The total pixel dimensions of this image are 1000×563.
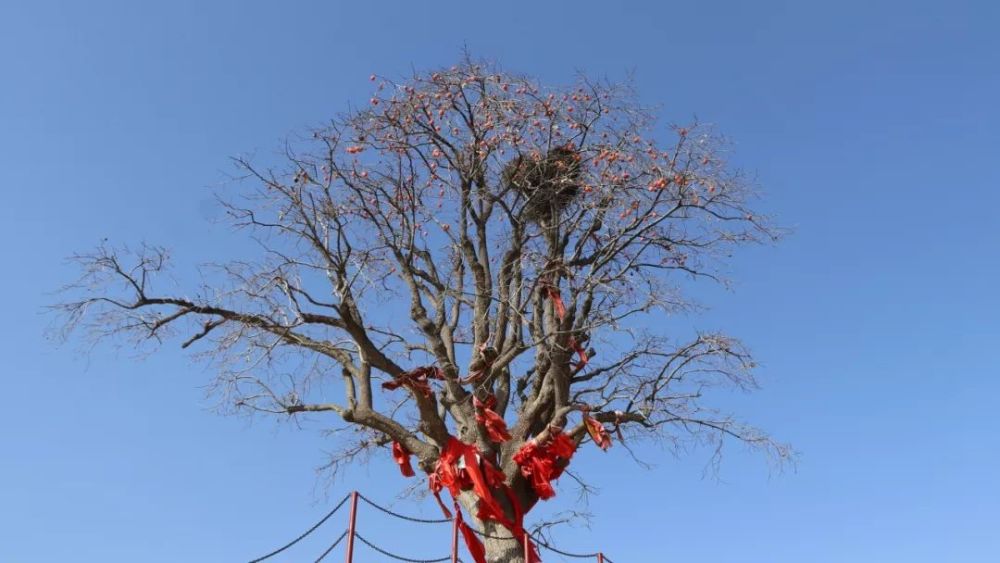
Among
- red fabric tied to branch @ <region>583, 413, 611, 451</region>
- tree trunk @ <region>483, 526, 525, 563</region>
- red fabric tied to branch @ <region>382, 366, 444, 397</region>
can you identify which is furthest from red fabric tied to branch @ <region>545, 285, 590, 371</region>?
tree trunk @ <region>483, 526, 525, 563</region>

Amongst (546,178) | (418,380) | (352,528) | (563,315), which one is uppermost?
(546,178)

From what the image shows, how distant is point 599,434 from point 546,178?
10.4 ft

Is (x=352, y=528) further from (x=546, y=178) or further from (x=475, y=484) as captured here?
(x=546, y=178)

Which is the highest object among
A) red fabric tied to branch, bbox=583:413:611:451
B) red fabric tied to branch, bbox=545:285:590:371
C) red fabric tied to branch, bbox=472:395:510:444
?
red fabric tied to branch, bbox=545:285:590:371

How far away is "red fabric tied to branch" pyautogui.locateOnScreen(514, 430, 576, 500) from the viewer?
9.47m

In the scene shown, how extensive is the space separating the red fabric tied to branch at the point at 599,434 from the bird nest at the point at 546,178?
276 cm

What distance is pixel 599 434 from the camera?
943cm

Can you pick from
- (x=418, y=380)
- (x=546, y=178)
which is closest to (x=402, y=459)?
(x=418, y=380)

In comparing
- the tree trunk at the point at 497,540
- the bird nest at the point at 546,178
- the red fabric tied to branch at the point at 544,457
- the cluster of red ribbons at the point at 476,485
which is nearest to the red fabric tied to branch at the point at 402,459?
the cluster of red ribbons at the point at 476,485

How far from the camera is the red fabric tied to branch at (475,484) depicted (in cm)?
912

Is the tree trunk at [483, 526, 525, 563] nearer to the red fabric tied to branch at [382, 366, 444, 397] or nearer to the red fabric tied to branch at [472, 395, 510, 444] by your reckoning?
the red fabric tied to branch at [472, 395, 510, 444]

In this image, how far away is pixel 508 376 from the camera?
414 inches

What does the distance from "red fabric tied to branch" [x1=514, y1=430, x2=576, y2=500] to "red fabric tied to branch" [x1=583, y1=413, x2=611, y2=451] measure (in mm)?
266

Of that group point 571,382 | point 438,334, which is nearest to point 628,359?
point 571,382
